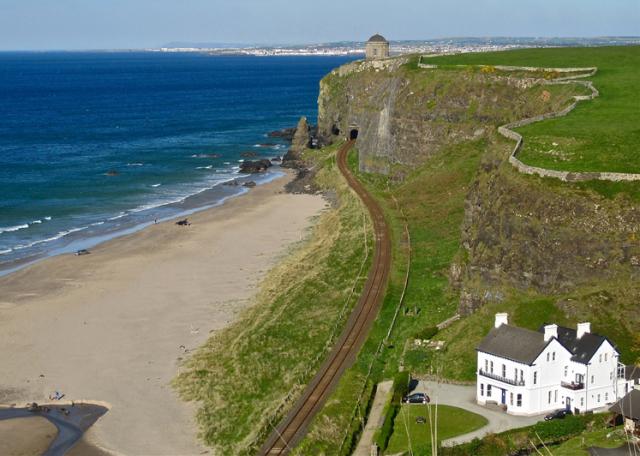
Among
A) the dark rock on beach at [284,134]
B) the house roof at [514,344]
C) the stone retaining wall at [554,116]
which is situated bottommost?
the dark rock on beach at [284,134]

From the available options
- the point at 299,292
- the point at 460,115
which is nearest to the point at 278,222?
the point at 460,115

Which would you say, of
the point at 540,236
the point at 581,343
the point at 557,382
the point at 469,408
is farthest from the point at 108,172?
the point at 581,343

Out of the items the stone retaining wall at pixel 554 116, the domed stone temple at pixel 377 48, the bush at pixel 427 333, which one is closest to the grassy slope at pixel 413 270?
the bush at pixel 427 333

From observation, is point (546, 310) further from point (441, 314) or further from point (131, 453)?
point (131, 453)

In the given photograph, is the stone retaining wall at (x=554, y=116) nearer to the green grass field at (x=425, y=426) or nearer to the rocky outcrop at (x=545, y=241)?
the rocky outcrop at (x=545, y=241)

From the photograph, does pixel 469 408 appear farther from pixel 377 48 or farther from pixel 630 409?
pixel 377 48

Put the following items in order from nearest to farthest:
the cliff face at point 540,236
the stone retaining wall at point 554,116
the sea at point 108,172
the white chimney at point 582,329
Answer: the white chimney at point 582,329 < the cliff face at point 540,236 < the stone retaining wall at point 554,116 < the sea at point 108,172
